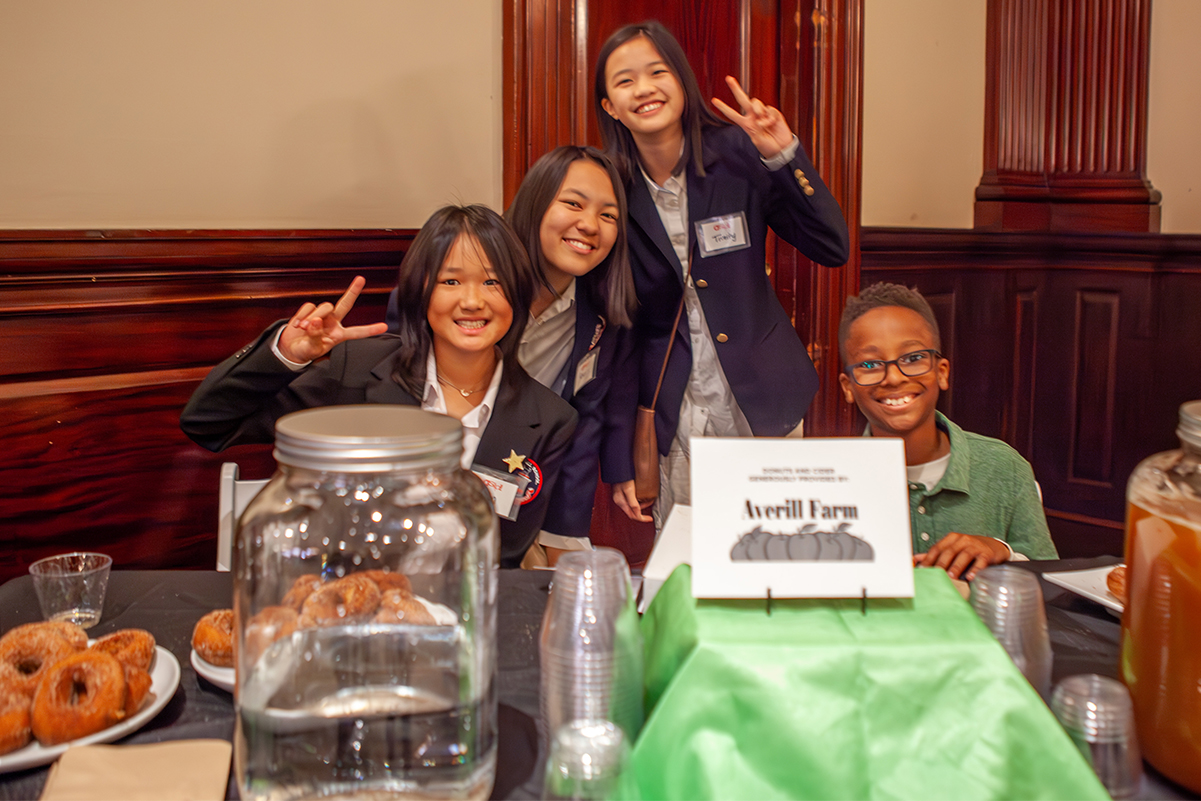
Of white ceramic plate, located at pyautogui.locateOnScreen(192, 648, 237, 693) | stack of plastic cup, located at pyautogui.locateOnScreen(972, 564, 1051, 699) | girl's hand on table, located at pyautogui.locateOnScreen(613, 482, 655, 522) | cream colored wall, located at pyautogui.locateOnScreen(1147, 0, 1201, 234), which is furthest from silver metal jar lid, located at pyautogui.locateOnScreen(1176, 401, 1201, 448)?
cream colored wall, located at pyautogui.locateOnScreen(1147, 0, 1201, 234)

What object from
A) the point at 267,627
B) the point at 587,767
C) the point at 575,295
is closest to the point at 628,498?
the point at 575,295

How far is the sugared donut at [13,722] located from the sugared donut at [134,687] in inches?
3.0

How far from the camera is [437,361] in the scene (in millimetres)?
1683

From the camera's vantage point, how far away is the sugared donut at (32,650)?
86 cm

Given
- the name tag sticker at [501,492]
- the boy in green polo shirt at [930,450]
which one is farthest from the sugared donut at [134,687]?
the boy in green polo shirt at [930,450]

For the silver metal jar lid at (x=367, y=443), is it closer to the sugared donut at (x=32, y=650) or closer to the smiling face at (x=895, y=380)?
the sugared donut at (x=32, y=650)

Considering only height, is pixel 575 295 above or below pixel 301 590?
above

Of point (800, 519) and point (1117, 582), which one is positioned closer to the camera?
point (800, 519)

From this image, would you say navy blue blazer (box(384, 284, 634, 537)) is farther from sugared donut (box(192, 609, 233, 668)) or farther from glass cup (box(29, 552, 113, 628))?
sugared donut (box(192, 609, 233, 668))

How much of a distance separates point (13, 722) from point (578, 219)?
1.37 m

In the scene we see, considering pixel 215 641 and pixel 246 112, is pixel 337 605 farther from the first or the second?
pixel 246 112

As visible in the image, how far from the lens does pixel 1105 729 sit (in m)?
0.68

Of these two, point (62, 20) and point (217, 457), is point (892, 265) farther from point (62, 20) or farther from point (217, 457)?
point (62, 20)

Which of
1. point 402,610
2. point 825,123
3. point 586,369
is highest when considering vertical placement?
point 825,123
